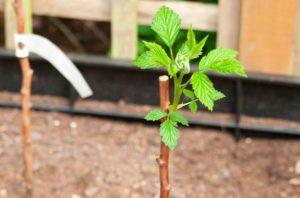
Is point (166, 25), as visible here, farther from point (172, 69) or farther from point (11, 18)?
point (11, 18)

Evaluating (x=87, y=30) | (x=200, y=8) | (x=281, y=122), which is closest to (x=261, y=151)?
(x=281, y=122)

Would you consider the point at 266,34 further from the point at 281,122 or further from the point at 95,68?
the point at 95,68

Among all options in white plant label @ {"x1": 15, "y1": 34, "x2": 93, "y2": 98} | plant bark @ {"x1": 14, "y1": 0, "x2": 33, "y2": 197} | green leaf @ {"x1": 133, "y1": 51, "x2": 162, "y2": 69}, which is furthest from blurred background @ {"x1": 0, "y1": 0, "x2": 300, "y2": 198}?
green leaf @ {"x1": 133, "y1": 51, "x2": 162, "y2": 69}

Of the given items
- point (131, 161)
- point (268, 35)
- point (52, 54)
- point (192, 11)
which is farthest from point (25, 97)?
point (268, 35)

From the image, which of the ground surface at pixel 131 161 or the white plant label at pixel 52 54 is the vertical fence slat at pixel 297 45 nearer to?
the ground surface at pixel 131 161

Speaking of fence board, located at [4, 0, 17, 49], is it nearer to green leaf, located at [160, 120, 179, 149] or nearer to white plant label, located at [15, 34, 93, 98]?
white plant label, located at [15, 34, 93, 98]
